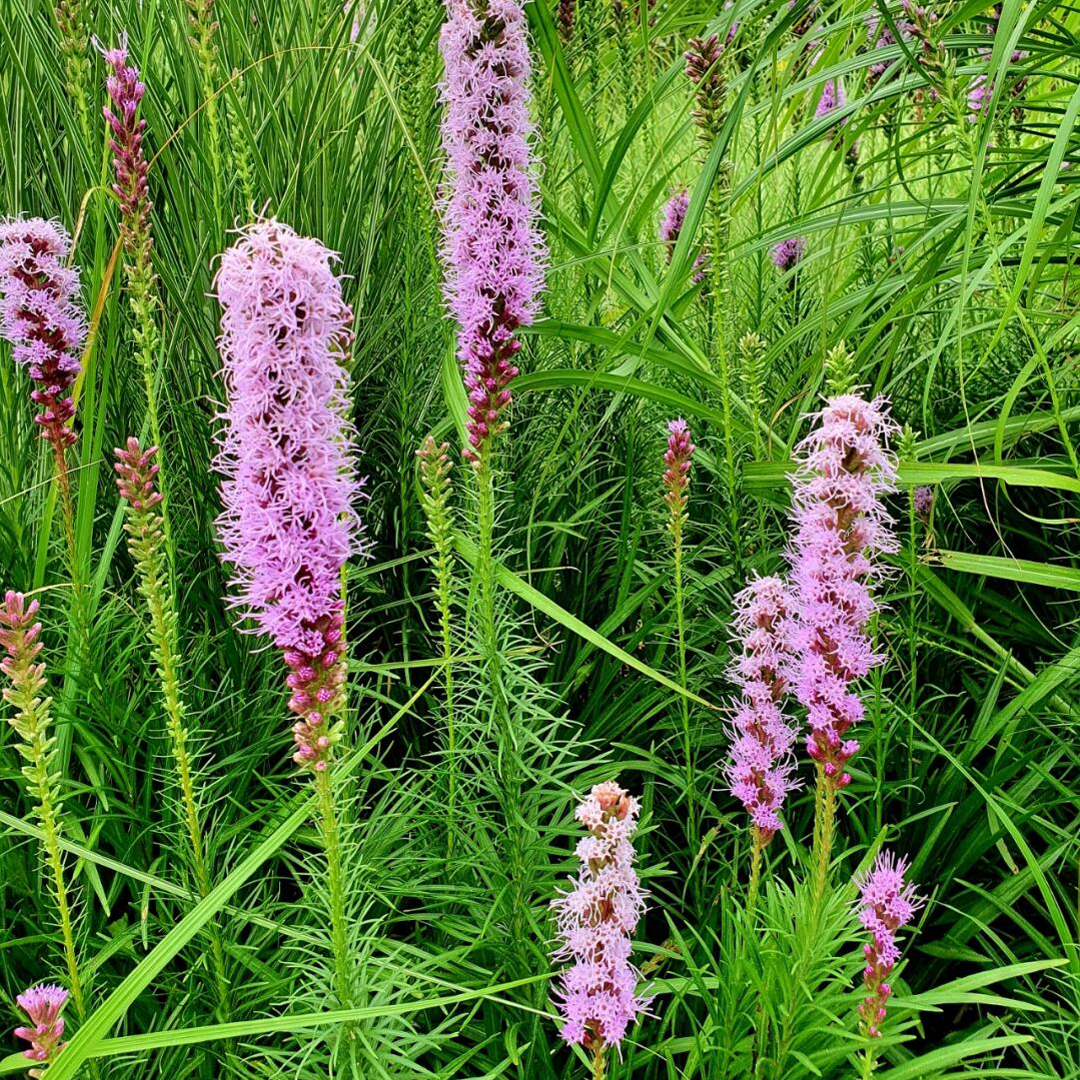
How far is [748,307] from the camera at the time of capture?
3.63m

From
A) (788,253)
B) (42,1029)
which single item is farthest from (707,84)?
(42,1029)

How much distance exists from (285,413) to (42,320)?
1061mm

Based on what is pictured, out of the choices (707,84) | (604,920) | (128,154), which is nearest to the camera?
(604,920)

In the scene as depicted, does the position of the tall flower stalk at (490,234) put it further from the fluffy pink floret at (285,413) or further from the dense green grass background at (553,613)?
the fluffy pink floret at (285,413)

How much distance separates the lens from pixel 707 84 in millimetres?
2463

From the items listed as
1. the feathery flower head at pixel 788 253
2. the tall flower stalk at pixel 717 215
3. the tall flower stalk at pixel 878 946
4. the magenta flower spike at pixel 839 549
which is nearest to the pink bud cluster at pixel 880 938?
the tall flower stalk at pixel 878 946

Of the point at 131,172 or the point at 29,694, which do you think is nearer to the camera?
the point at 29,694

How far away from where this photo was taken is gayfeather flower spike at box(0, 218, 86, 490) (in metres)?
2.19

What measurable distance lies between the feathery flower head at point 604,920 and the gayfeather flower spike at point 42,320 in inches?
51.7

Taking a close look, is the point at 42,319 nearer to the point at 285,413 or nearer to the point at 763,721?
the point at 285,413

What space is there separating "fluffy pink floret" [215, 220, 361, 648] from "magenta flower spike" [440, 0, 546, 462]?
0.72 meters

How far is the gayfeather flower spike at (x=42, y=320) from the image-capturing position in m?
2.19

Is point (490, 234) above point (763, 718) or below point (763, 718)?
above

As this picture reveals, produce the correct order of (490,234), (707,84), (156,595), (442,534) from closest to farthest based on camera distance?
(156,595) → (442,534) → (490,234) → (707,84)
